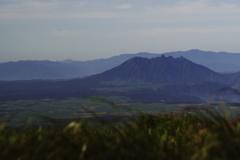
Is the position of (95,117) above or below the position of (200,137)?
above

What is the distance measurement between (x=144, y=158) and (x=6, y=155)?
197cm

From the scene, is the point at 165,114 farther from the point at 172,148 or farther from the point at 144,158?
the point at 144,158

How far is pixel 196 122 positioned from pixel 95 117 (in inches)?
166

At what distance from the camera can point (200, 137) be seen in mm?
8195

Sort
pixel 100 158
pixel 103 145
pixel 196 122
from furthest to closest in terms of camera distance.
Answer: pixel 196 122 → pixel 103 145 → pixel 100 158

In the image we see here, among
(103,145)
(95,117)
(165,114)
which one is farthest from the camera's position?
(165,114)

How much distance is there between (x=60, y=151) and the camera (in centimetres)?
548

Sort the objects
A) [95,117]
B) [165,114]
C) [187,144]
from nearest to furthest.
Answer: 1. [95,117]
2. [187,144]
3. [165,114]

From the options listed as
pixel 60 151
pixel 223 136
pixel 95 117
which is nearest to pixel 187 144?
pixel 223 136

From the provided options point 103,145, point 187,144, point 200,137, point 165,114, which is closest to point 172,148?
point 187,144

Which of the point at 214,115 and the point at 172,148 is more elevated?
the point at 214,115

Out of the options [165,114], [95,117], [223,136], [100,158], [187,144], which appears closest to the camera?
[100,158]

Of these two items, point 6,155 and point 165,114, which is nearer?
point 6,155

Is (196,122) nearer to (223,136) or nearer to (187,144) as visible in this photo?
(187,144)
